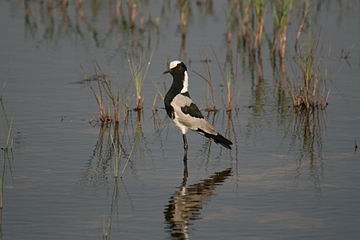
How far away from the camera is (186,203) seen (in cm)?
856

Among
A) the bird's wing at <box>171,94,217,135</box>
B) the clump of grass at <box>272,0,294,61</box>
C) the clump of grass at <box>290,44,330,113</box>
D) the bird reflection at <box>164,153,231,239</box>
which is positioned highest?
the clump of grass at <box>272,0,294,61</box>

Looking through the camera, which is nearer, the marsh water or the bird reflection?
the bird reflection

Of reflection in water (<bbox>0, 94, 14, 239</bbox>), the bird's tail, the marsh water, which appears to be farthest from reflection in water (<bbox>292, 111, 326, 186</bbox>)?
reflection in water (<bbox>0, 94, 14, 239</bbox>)

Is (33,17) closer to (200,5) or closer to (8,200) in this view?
(200,5)

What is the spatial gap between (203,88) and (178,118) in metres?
3.93

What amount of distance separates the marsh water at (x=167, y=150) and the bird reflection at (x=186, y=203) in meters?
0.02

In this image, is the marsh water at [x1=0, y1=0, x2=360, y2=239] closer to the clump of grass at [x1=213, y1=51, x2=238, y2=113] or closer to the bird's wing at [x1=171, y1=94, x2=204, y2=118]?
the clump of grass at [x1=213, y1=51, x2=238, y2=113]

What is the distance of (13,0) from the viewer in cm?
2330

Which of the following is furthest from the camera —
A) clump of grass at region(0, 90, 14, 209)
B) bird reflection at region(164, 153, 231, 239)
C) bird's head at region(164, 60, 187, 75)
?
bird's head at region(164, 60, 187, 75)

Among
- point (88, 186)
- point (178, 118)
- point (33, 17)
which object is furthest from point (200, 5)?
point (88, 186)

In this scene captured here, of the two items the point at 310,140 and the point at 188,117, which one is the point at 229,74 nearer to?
the point at 310,140

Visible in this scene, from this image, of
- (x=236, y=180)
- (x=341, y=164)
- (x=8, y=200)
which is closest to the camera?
(x=8, y=200)

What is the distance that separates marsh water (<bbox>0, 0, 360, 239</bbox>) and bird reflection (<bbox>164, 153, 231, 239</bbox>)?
0.06 feet

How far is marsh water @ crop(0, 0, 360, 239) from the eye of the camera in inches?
314
